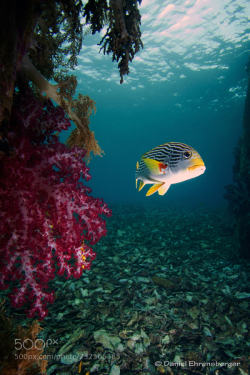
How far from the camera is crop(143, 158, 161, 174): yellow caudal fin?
6.71ft

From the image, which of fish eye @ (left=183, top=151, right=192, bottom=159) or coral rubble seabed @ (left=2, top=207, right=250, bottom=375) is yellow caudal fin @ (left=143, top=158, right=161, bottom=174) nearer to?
fish eye @ (left=183, top=151, right=192, bottom=159)

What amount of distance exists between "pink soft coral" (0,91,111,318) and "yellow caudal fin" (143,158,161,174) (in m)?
0.75

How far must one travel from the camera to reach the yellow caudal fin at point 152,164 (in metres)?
2.04

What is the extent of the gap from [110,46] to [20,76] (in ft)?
4.45

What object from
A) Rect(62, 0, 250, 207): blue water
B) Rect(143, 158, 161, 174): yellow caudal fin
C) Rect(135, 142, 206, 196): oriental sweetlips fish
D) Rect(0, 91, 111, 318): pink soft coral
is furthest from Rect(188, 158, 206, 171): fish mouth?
Rect(62, 0, 250, 207): blue water

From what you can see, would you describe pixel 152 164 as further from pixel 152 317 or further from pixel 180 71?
pixel 180 71

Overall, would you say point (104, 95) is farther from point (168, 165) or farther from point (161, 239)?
point (168, 165)

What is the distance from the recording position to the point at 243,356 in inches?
123

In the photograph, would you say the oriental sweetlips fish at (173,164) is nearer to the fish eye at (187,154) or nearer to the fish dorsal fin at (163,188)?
the fish eye at (187,154)

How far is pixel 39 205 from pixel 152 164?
132 cm

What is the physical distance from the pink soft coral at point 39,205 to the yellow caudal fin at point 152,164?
2.46ft

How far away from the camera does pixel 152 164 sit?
2.07 m

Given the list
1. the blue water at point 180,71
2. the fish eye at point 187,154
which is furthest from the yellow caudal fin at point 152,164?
the blue water at point 180,71

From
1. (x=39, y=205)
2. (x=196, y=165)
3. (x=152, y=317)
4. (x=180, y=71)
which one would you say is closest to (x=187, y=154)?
(x=196, y=165)
